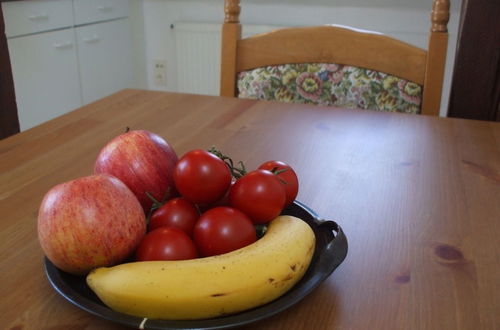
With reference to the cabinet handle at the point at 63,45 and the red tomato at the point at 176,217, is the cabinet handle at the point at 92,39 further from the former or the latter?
the red tomato at the point at 176,217

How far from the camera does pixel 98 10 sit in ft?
9.38

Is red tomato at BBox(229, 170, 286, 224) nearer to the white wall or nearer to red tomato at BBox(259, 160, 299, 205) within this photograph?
red tomato at BBox(259, 160, 299, 205)

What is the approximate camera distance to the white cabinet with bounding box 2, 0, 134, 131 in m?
2.42

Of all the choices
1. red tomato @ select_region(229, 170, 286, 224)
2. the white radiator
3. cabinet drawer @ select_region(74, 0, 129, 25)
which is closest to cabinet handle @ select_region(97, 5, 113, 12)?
cabinet drawer @ select_region(74, 0, 129, 25)

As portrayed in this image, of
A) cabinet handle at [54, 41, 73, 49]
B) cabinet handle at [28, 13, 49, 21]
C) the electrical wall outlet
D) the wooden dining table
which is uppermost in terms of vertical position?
cabinet handle at [28, 13, 49, 21]

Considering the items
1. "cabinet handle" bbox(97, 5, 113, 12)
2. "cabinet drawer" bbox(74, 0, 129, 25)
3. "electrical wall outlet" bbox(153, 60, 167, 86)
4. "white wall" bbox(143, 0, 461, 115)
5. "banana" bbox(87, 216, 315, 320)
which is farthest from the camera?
"electrical wall outlet" bbox(153, 60, 167, 86)

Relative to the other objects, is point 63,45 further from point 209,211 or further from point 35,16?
point 209,211

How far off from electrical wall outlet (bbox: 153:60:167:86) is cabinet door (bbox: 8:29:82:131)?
0.53 m

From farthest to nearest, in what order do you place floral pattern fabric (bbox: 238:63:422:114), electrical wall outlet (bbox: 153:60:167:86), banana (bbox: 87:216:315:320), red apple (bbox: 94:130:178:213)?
electrical wall outlet (bbox: 153:60:167:86)
floral pattern fabric (bbox: 238:63:422:114)
red apple (bbox: 94:130:178:213)
banana (bbox: 87:216:315:320)

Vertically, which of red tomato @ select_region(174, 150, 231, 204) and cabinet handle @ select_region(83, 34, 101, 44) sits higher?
red tomato @ select_region(174, 150, 231, 204)

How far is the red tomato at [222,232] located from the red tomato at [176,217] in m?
0.02

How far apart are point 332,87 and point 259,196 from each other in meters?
0.86

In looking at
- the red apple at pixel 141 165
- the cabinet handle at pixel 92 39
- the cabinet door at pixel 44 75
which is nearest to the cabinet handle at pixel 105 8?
the cabinet handle at pixel 92 39

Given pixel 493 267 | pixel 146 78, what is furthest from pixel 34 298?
pixel 146 78
